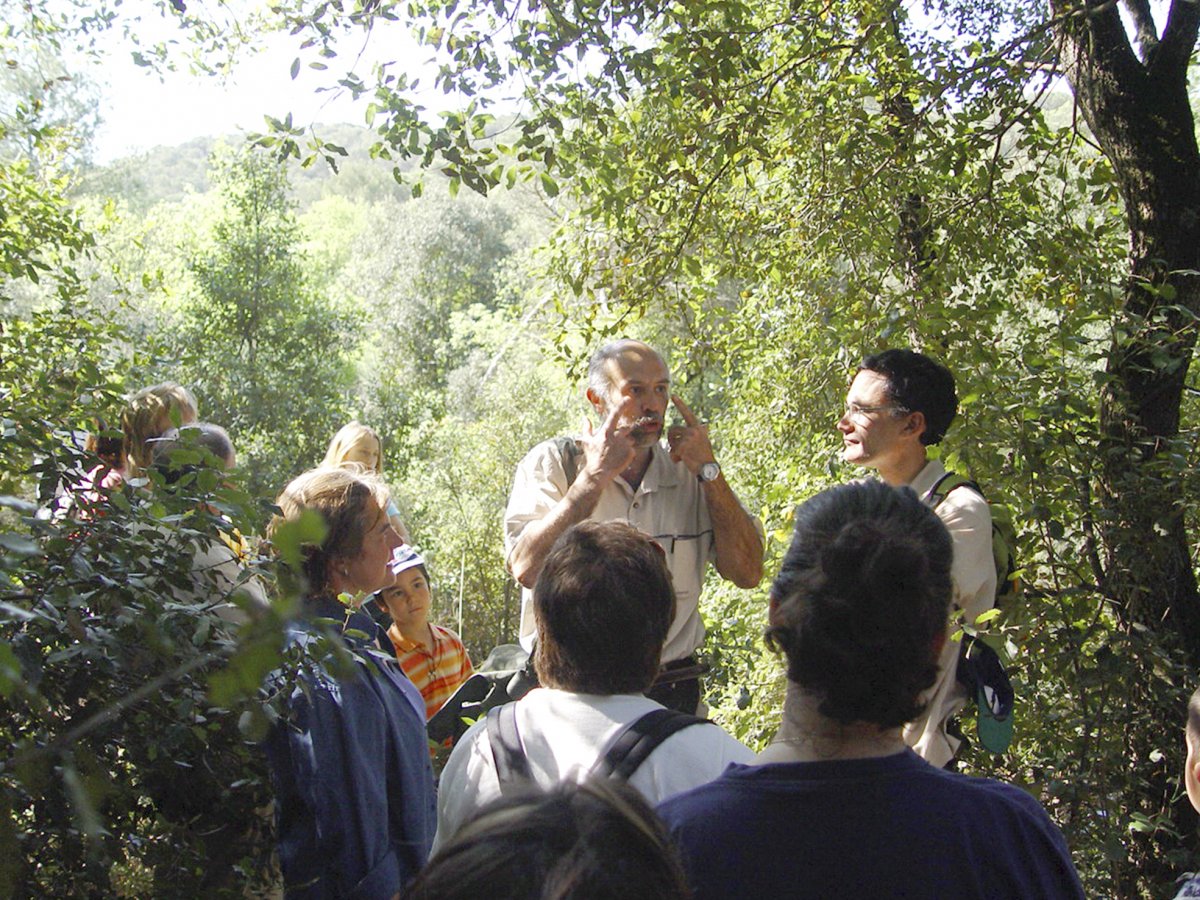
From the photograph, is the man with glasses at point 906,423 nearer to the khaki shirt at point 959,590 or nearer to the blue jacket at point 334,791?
the khaki shirt at point 959,590

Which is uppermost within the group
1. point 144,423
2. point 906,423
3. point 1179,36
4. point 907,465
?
point 1179,36

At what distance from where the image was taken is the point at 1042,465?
3.48 metres

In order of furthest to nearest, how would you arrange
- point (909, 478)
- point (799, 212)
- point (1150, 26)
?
Result: point (799, 212), point (1150, 26), point (909, 478)

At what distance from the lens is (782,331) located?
597 cm

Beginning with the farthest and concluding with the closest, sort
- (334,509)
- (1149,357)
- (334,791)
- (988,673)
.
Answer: (1149,357) < (988,673) < (334,509) < (334,791)

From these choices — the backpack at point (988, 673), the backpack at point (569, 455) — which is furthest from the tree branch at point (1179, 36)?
the backpack at point (569, 455)

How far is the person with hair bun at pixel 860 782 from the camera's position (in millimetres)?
1439

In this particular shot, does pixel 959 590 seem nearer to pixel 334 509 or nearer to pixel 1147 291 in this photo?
pixel 334 509

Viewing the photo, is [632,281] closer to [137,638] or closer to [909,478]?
[909,478]

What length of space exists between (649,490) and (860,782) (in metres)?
2.18

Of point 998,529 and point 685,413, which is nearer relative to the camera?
point 998,529

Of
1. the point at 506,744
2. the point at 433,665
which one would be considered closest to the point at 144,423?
the point at 433,665

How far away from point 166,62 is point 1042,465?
13.1ft

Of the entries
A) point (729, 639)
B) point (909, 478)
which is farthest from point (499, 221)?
point (909, 478)
